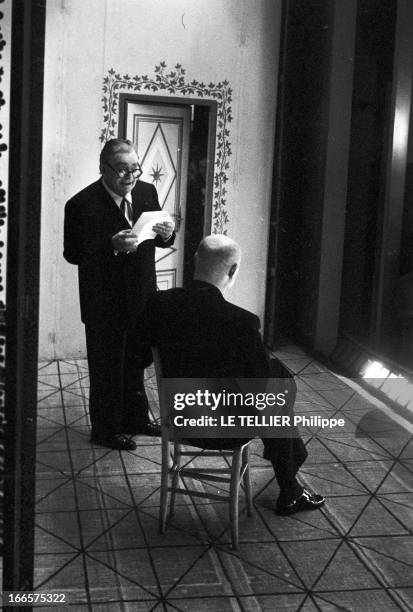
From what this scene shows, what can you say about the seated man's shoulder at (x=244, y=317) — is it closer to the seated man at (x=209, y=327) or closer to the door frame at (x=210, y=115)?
the seated man at (x=209, y=327)

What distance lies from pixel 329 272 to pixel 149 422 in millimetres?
850

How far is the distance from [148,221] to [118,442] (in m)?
0.80

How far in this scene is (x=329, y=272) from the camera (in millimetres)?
2674

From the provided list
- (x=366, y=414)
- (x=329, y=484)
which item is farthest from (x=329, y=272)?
(x=329, y=484)

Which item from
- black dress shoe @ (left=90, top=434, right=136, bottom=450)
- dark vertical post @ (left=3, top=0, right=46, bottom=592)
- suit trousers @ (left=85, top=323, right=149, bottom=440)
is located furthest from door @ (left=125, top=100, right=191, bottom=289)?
dark vertical post @ (left=3, top=0, right=46, bottom=592)

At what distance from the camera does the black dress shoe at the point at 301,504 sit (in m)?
2.30

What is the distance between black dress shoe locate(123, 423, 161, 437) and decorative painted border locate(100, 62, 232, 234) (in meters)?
0.77

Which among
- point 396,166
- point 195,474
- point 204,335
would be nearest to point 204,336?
point 204,335

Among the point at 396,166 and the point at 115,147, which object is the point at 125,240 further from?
the point at 396,166

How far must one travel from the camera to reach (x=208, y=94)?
262 cm

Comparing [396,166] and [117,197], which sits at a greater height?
[396,166]

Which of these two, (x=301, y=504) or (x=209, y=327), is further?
(x=301, y=504)

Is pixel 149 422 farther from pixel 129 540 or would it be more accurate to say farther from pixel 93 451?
pixel 129 540

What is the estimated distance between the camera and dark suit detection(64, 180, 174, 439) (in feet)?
8.49
